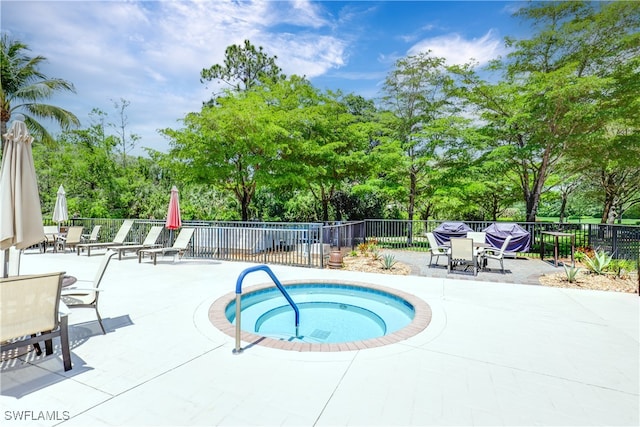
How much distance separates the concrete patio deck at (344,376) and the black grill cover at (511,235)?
582 cm

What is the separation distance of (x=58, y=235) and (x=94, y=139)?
417 inches

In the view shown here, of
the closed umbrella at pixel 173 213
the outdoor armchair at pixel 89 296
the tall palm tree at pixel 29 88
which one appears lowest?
the outdoor armchair at pixel 89 296

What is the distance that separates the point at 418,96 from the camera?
16.1m

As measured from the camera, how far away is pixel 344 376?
10.00 ft

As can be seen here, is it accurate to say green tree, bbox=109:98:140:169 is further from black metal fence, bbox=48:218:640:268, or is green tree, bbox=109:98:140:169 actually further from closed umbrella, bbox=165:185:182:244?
closed umbrella, bbox=165:185:182:244

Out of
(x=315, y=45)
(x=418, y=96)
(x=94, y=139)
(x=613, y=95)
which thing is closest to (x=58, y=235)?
(x=94, y=139)

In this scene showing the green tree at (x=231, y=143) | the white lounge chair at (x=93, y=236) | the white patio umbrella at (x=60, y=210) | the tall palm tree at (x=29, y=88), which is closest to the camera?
the white patio umbrella at (x=60, y=210)

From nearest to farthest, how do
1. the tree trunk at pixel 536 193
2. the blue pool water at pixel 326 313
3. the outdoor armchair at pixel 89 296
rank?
the outdoor armchair at pixel 89 296
the blue pool water at pixel 326 313
the tree trunk at pixel 536 193

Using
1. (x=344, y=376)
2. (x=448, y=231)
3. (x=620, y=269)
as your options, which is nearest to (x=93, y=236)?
(x=344, y=376)

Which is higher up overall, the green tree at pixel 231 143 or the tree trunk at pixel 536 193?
the green tree at pixel 231 143

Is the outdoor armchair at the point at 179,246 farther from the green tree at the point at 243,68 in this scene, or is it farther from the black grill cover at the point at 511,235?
the green tree at the point at 243,68

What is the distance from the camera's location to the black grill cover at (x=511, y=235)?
10719 mm

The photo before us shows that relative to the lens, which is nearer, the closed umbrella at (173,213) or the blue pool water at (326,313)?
the blue pool water at (326,313)

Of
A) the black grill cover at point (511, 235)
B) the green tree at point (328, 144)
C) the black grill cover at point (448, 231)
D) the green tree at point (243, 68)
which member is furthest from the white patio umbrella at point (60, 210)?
the black grill cover at point (511, 235)
